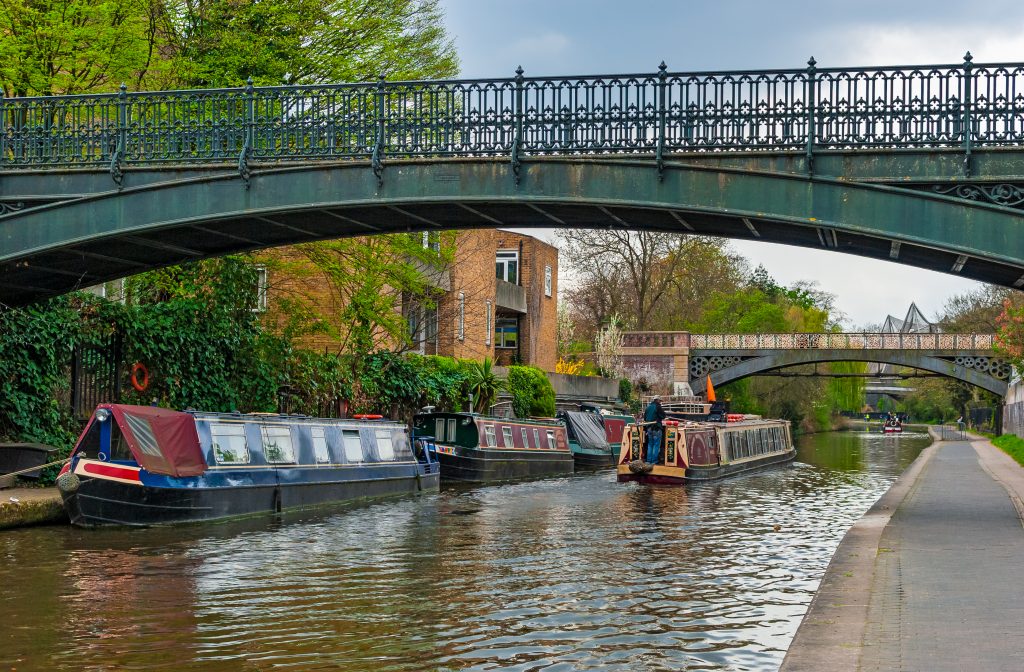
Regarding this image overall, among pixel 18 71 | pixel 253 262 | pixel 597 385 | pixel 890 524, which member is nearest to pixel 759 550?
pixel 890 524

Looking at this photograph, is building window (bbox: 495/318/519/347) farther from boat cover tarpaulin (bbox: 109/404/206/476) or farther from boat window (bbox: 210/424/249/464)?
boat cover tarpaulin (bbox: 109/404/206/476)

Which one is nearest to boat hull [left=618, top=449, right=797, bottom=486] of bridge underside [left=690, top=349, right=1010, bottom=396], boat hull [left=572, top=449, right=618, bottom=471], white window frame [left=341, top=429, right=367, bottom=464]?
boat hull [left=572, top=449, right=618, bottom=471]

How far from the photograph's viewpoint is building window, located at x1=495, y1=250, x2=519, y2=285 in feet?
162

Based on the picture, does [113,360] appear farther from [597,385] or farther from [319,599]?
[597,385]

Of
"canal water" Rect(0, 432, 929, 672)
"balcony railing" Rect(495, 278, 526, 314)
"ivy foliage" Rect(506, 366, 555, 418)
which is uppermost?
"balcony railing" Rect(495, 278, 526, 314)

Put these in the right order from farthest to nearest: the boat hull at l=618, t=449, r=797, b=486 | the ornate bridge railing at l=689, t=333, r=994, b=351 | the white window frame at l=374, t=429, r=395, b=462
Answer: the ornate bridge railing at l=689, t=333, r=994, b=351
the boat hull at l=618, t=449, r=797, b=486
the white window frame at l=374, t=429, r=395, b=462

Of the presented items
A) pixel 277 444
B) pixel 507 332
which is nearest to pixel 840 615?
pixel 277 444

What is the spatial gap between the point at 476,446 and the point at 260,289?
6254 mm

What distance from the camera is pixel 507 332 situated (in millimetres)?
49188

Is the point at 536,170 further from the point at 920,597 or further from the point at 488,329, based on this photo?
the point at 488,329

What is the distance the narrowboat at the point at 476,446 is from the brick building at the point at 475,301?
8.86 ft

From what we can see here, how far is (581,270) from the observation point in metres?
61.6

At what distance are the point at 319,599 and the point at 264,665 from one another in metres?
2.88

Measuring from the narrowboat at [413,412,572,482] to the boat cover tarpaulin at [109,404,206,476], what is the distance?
29.6 ft
